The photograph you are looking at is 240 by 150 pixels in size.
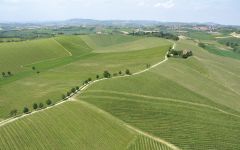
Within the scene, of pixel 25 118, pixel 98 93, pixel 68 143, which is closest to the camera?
pixel 68 143

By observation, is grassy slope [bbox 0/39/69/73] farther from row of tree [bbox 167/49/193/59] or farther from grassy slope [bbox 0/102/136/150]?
grassy slope [bbox 0/102/136/150]

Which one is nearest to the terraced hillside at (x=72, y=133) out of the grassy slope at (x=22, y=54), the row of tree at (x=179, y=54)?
the row of tree at (x=179, y=54)

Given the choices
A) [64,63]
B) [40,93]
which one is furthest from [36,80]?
[64,63]

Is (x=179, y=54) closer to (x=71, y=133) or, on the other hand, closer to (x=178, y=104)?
(x=178, y=104)

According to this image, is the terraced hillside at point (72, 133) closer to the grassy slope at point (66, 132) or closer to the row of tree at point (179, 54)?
the grassy slope at point (66, 132)

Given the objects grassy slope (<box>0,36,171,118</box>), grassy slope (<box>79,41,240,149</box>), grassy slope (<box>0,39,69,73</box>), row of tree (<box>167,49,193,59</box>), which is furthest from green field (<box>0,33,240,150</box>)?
grassy slope (<box>0,39,69,73</box>)

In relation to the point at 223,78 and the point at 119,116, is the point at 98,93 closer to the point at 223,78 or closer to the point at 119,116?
the point at 119,116
